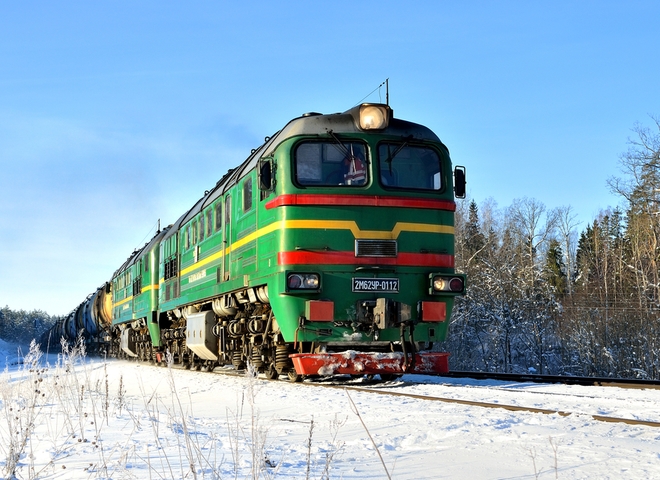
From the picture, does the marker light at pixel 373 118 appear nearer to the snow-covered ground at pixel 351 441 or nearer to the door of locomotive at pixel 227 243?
the door of locomotive at pixel 227 243

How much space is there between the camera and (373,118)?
10.0 m

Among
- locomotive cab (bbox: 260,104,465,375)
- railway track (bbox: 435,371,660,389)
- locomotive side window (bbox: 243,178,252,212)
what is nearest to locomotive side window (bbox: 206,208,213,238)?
locomotive side window (bbox: 243,178,252,212)

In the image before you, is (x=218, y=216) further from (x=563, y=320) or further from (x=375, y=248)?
(x=563, y=320)

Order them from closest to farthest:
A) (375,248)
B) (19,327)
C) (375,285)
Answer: (375,285) < (375,248) < (19,327)

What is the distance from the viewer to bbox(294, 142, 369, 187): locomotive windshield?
9.86 meters

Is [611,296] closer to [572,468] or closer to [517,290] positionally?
[517,290]

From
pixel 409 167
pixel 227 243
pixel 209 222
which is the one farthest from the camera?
pixel 209 222

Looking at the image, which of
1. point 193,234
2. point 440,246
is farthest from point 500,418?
point 193,234

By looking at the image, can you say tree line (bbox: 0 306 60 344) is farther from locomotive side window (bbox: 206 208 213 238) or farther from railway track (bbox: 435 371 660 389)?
railway track (bbox: 435 371 660 389)

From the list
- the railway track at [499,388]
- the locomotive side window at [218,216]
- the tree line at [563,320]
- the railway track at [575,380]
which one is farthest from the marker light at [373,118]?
the tree line at [563,320]

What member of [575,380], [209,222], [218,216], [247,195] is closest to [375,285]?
[247,195]

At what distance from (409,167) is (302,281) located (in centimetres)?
233

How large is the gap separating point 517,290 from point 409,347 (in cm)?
2373

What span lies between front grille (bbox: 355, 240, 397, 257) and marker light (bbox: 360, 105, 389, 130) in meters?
1.61
